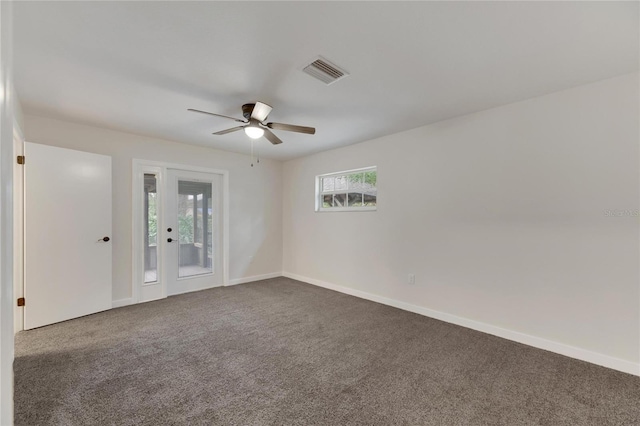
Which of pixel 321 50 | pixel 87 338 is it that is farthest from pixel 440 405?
pixel 87 338

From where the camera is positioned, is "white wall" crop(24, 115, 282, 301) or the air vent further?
"white wall" crop(24, 115, 282, 301)

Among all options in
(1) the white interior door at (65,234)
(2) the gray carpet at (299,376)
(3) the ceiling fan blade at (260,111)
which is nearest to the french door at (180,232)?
(1) the white interior door at (65,234)

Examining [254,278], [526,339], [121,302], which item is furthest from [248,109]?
[526,339]

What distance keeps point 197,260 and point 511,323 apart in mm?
4674

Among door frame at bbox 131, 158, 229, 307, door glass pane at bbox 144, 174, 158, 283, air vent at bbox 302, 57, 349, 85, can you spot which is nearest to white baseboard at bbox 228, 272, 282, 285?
door frame at bbox 131, 158, 229, 307

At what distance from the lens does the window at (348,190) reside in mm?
4449

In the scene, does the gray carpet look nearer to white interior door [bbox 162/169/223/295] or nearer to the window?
white interior door [bbox 162/169/223/295]

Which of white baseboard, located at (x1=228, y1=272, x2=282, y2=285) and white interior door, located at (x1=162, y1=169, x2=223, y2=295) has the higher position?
white interior door, located at (x1=162, y1=169, x2=223, y2=295)

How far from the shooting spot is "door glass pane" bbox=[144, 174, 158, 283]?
4223 millimetres

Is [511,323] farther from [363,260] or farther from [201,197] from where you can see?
[201,197]

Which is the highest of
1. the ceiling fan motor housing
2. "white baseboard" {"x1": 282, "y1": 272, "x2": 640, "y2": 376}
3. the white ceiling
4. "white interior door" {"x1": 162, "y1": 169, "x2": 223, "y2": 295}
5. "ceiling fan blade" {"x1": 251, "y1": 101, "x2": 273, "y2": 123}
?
the white ceiling

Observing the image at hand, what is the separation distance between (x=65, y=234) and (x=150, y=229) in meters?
1.02

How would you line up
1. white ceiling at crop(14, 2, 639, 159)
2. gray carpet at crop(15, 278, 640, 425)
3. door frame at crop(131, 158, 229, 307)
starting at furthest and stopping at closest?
door frame at crop(131, 158, 229, 307), gray carpet at crop(15, 278, 640, 425), white ceiling at crop(14, 2, 639, 159)

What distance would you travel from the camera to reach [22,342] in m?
2.82
